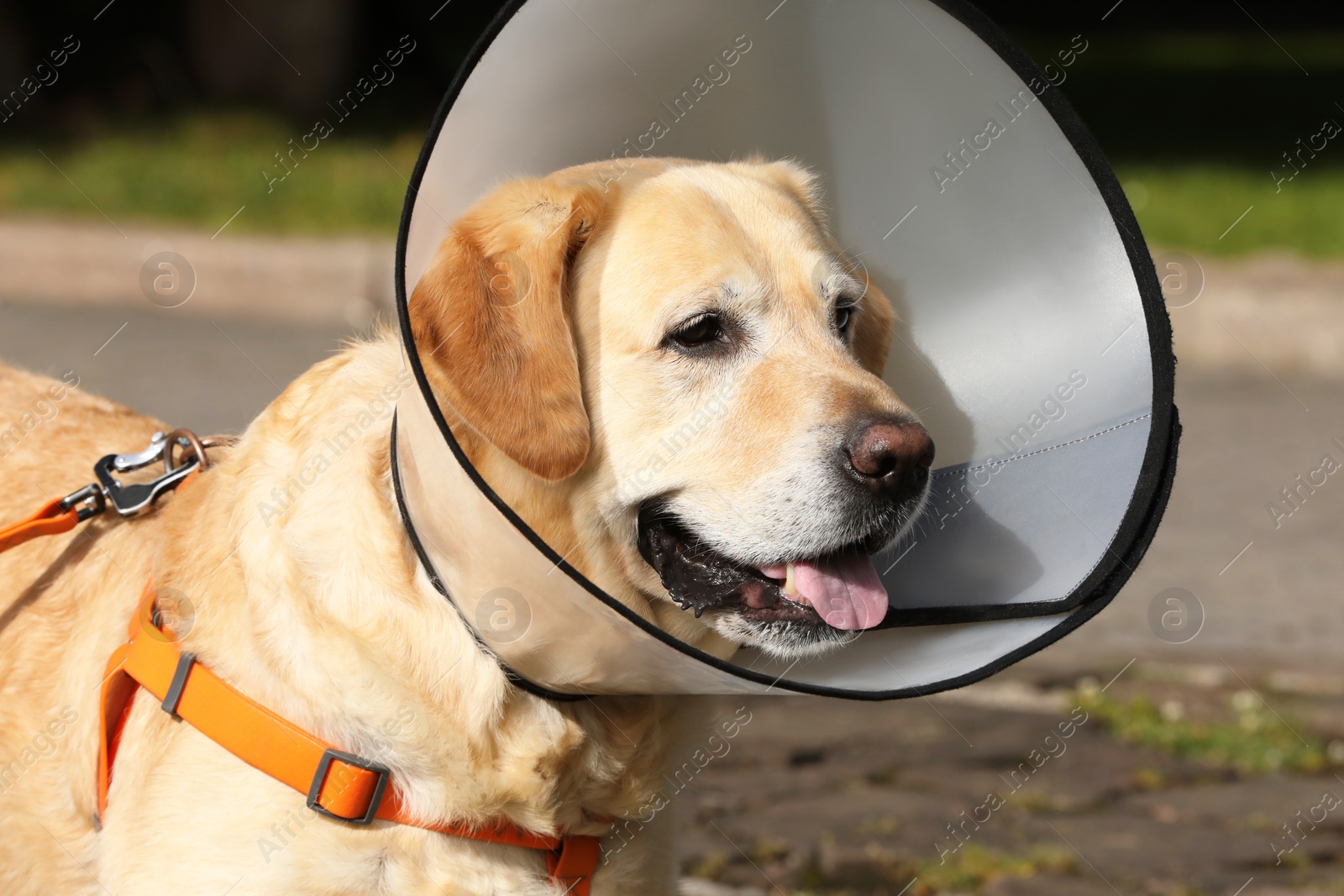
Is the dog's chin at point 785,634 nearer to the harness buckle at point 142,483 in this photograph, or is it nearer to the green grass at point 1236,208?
the harness buckle at point 142,483

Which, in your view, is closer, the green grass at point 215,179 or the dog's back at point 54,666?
the dog's back at point 54,666

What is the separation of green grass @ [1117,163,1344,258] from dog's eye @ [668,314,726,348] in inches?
297

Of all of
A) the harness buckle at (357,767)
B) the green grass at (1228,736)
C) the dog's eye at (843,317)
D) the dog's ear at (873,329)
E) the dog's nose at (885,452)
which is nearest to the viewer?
the harness buckle at (357,767)

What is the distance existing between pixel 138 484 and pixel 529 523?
1.06m

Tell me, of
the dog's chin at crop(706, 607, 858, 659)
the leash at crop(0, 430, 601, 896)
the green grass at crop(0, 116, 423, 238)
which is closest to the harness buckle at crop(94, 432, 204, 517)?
the leash at crop(0, 430, 601, 896)

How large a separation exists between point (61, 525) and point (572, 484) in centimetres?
110

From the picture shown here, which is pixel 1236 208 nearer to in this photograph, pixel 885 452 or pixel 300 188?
pixel 300 188

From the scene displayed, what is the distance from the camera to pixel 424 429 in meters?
2.02

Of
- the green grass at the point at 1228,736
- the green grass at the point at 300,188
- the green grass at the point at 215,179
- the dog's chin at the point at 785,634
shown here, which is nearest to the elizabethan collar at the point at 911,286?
the dog's chin at the point at 785,634

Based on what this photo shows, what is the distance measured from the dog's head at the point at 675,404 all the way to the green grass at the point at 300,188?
24.5 ft

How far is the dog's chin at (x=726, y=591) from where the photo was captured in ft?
8.01

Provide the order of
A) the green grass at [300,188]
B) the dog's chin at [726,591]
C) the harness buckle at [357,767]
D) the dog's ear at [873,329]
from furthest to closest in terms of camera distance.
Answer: the green grass at [300,188] → the dog's ear at [873,329] → the dog's chin at [726,591] → the harness buckle at [357,767]

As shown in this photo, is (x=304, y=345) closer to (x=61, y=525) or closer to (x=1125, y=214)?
(x=61, y=525)

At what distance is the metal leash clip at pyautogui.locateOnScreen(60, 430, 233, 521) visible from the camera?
8.74 feet
